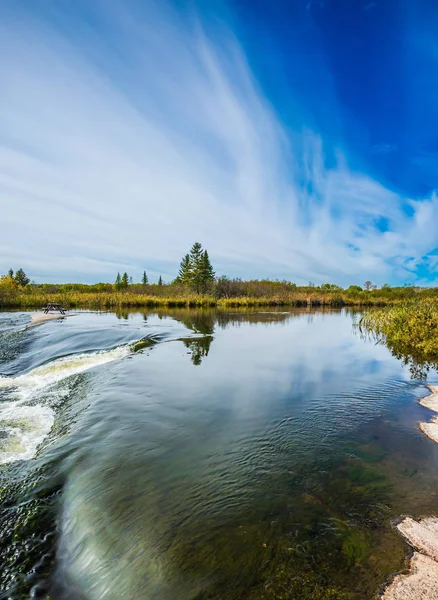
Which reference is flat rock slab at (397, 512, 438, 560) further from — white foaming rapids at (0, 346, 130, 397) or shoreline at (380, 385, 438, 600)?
white foaming rapids at (0, 346, 130, 397)

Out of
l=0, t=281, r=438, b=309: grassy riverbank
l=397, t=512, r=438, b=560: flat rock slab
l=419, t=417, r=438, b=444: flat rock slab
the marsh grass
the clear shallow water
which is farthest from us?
l=0, t=281, r=438, b=309: grassy riverbank

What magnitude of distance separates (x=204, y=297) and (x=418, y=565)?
38760 mm

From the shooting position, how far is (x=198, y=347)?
13484 millimetres

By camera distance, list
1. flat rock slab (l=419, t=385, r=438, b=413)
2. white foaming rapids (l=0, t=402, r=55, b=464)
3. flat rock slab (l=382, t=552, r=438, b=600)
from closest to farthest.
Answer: flat rock slab (l=382, t=552, r=438, b=600)
white foaming rapids (l=0, t=402, r=55, b=464)
flat rock slab (l=419, t=385, r=438, b=413)

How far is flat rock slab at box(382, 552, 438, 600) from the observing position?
2.26 m

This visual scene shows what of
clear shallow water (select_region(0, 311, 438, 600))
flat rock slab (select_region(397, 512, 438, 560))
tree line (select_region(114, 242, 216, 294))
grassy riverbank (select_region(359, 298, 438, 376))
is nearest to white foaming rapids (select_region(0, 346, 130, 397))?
clear shallow water (select_region(0, 311, 438, 600))

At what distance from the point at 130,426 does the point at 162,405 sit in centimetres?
116

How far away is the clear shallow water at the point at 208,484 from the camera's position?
8.31 feet

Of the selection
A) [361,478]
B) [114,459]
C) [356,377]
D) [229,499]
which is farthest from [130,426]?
[356,377]

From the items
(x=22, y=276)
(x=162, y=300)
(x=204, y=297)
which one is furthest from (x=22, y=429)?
(x=22, y=276)

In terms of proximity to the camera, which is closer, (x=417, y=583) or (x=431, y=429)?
(x=417, y=583)

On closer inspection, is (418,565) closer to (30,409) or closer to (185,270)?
(30,409)

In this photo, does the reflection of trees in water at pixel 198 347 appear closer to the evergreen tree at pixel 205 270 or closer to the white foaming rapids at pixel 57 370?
the white foaming rapids at pixel 57 370

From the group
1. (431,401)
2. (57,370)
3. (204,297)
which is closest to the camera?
(431,401)
